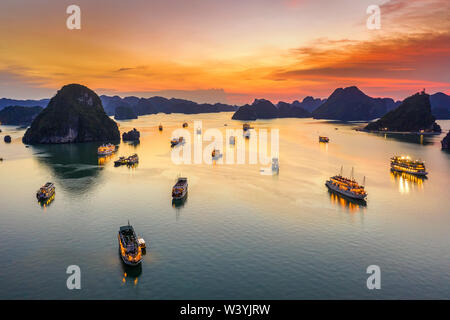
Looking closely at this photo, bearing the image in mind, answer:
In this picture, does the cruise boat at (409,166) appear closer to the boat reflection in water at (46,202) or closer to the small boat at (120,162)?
the small boat at (120,162)

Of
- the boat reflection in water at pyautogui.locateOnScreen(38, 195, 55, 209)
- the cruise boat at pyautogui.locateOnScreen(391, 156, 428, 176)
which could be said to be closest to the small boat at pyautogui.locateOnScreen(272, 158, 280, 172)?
the cruise boat at pyautogui.locateOnScreen(391, 156, 428, 176)

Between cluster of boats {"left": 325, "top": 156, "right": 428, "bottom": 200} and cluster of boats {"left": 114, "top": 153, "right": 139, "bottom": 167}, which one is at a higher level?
cluster of boats {"left": 114, "top": 153, "right": 139, "bottom": 167}

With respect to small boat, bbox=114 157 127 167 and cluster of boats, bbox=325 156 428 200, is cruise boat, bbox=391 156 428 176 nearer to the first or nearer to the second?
cluster of boats, bbox=325 156 428 200

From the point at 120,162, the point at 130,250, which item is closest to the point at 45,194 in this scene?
the point at 130,250

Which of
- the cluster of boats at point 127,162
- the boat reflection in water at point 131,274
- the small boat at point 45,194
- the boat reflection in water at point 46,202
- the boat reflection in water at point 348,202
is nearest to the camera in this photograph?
the boat reflection in water at point 131,274

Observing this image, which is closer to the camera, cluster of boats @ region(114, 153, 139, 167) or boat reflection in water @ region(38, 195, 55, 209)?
boat reflection in water @ region(38, 195, 55, 209)

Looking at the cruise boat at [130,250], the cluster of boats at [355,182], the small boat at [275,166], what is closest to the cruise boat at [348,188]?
the cluster of boats at [355,182]
